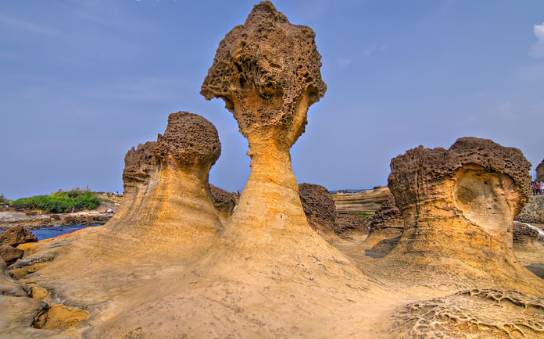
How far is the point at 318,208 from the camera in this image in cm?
1140

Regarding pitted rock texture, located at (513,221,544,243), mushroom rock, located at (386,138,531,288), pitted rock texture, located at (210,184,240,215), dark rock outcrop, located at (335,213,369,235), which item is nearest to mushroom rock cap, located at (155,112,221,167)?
pitted rock texture, located at (210,184,240,215)

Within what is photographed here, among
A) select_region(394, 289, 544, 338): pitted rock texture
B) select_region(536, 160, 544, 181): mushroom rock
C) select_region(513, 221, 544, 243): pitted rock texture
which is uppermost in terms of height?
select_region(536, 160, 544, 181): mushroom rock

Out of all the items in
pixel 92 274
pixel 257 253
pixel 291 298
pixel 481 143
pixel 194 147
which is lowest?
pixel 92 274

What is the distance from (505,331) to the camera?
2.35 m

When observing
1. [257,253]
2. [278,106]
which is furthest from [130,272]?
[278,106]

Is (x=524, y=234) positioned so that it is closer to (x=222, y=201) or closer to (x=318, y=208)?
(x=318, y=208)

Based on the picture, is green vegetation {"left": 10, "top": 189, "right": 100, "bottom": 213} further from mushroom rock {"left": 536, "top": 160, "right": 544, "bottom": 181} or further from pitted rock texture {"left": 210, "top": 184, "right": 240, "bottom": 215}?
mushroom rock {"left": 536, "top": 160, "right": 544, "bottom": 181}

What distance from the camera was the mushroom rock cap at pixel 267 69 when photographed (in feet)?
14.8

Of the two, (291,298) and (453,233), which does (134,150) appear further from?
(453,233)

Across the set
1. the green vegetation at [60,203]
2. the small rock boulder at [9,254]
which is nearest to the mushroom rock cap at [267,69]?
the small rock boulder at [9,254]

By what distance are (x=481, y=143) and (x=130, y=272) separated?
217 inches

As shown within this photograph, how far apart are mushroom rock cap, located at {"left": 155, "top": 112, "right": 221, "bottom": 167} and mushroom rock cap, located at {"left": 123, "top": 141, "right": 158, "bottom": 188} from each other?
16.7 inches

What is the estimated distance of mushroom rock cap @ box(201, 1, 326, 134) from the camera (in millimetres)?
4496

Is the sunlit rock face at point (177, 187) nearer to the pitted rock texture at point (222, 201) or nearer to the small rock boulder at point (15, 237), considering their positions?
the pitted rock texture at point (222, 201)
